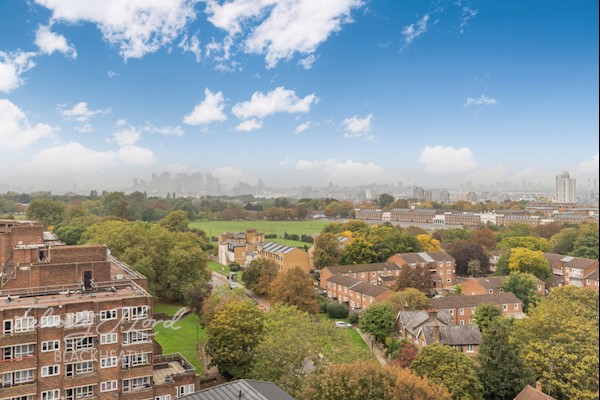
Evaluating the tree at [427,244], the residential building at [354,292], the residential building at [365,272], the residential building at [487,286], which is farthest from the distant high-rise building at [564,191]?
the residential building at [354,292]

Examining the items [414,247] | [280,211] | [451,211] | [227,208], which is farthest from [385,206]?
[414,247]

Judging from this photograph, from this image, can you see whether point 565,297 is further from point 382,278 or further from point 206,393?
point 206,393

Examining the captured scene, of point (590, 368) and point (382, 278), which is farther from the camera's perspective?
point (382, 278)

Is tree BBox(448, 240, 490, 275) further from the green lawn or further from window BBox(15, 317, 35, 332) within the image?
window BBox(15, 317, 35, 332)

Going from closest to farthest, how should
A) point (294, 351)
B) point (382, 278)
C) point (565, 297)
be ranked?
point (294, 351) < point (565, 297) < point (382, 278)

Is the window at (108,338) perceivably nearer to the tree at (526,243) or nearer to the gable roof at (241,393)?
the gable roof at (241,393)
